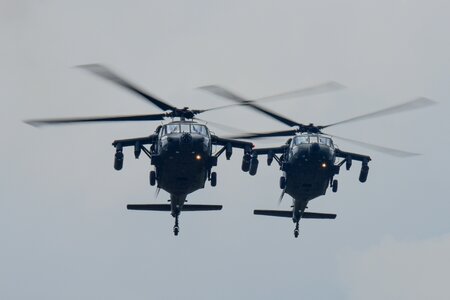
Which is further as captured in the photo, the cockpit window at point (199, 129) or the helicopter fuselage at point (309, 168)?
the helicopter fuselage at point (309, 168)

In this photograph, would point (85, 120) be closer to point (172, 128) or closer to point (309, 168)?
point (172, 128)

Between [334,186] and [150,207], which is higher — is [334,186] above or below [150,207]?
above

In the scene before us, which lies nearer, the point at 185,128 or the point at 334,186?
the point at 185,128

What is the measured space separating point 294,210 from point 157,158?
11760 mm

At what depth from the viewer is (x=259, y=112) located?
234 ft

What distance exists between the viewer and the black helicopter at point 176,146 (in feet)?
220

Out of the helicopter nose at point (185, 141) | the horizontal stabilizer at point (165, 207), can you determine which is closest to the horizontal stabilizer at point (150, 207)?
the horizontal stabilizer at point (165, 207)

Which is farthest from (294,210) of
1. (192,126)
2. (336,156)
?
(192,126)

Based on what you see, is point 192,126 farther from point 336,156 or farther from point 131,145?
point 336,156

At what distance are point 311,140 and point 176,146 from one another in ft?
28.2

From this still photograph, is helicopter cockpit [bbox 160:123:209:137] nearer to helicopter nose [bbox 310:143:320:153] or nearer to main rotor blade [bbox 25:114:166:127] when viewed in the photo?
main rotor blade [bbox 25:114:166:127]

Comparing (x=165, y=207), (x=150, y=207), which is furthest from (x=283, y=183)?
(x=150, y=207)

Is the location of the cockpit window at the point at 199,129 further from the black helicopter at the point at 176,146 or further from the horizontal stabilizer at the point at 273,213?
the horizontal stabilizer at the point at 273,213

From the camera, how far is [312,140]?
71.8 metres
